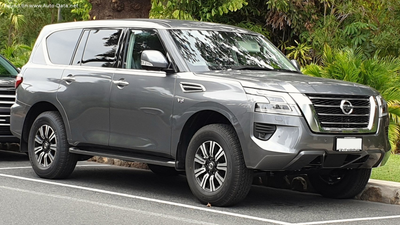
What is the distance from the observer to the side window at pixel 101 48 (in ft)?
31.7

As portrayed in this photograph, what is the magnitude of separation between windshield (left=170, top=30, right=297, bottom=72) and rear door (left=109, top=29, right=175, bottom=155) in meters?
0.30

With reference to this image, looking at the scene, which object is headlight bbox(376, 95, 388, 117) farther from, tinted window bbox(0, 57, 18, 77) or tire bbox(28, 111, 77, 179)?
tinted window bbox(0, 57, 18, 77)

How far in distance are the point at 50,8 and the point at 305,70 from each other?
61.8 feet

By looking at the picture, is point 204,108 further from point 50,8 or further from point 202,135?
point 50,8

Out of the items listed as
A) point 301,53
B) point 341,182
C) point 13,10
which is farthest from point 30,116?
point 13,10

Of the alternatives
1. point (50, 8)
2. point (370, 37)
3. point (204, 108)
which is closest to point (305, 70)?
point (370, 37)

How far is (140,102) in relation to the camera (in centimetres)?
896

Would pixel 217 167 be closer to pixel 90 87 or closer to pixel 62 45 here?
pixel 90 87

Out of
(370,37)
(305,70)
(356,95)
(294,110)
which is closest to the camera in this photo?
(294,110)

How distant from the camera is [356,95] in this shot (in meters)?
8.34

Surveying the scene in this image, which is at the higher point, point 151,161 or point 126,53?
point 126,53

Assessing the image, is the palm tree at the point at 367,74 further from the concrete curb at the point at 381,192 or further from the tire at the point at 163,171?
the concrete curb at the point at 381,192

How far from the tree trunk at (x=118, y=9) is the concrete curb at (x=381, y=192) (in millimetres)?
8266

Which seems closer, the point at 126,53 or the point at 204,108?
the point at 204,108
